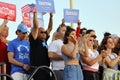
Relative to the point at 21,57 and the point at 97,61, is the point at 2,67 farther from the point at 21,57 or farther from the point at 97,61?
the point at 97,61

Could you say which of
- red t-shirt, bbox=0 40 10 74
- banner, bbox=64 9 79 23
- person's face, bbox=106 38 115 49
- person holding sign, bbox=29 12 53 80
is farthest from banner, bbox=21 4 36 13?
person's face, bbox=106 38 115 49

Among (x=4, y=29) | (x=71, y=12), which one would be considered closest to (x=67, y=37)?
(x=4, y=29)

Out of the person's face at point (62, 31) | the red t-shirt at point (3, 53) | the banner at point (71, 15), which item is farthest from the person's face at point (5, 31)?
the banner at point (71, 15)

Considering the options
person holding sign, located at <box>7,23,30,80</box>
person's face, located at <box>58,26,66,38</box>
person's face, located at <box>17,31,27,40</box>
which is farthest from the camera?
person's face, located at <box>58,26,66,38</box>

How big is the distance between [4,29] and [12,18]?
645 millimetres

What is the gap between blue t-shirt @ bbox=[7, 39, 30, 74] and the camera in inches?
286

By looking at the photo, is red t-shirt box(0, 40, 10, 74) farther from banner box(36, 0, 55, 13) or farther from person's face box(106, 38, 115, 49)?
person's face box(106, 38, 115, 49)

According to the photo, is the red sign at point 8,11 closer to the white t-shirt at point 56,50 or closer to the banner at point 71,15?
the white t-shirt at point 56,50

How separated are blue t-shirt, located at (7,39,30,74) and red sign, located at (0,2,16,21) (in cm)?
88

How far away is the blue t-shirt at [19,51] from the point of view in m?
7.27

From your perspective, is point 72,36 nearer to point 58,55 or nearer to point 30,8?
point 58,55

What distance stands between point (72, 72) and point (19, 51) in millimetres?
1103

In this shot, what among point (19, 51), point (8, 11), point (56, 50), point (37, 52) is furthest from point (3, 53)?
point (8, 11)

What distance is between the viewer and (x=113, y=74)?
8.45 m
